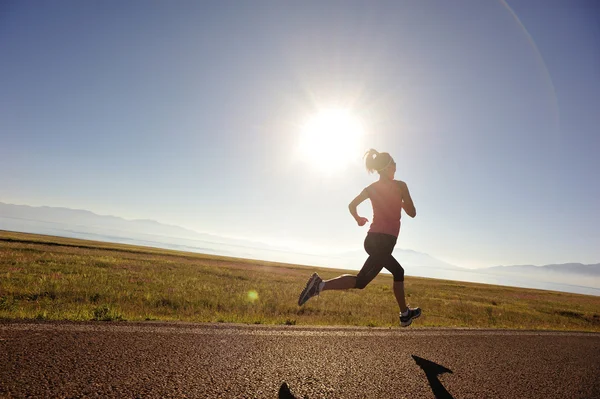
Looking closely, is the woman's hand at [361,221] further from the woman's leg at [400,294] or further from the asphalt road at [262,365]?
the asphalt road at [262,365]

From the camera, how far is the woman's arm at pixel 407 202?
482cm

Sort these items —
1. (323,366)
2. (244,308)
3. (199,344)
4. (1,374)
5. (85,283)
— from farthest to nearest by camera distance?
(85,283)
(244,308)
(199,344)
(323,366)
(1,374)

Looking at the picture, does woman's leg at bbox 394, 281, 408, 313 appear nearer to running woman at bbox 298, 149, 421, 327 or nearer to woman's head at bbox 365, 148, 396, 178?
running woman at bbox 298, 149, 421, 327

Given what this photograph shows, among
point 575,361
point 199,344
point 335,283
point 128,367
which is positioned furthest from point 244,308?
point 575,361

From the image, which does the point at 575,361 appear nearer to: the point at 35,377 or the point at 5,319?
the point at 35,377

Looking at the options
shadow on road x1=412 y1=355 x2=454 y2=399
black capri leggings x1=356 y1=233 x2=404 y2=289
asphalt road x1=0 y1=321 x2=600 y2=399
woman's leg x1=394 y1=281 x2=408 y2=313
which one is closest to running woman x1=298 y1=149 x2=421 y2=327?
black capri leggings x1=356 y1=233 x2=404 y2=289

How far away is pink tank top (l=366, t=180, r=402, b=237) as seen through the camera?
15.6 ft

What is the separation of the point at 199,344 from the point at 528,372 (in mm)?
4144

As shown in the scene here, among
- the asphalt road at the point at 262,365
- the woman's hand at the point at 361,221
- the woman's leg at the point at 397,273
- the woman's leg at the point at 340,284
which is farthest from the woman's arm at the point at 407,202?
the asphalt road at the point at 262,365

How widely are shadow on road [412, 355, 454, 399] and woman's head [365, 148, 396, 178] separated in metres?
2.74

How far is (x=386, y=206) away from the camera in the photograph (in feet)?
15.6

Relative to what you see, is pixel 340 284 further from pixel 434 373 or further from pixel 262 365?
pixel 262 365

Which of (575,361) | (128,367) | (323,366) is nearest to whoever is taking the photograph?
(128,367)

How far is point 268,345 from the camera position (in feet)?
12.1
